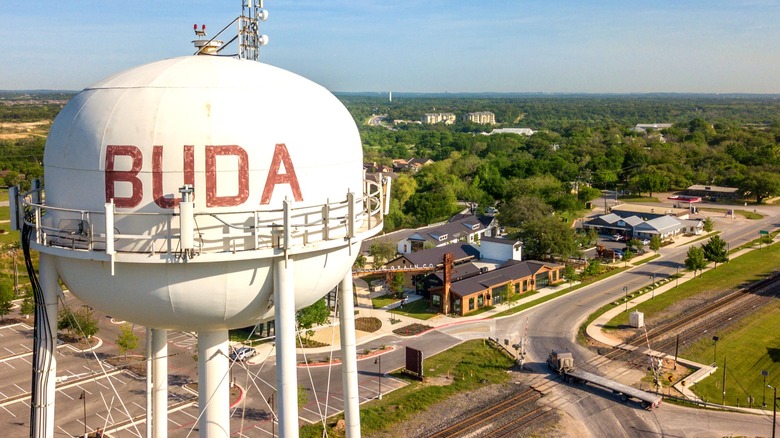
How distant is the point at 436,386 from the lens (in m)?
Answer: 39.8

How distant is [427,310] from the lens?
2172 inches

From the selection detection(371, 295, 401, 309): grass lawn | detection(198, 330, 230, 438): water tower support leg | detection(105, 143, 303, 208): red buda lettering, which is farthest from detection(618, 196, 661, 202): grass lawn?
detection(105, 143, 303, 208): red buda lettering

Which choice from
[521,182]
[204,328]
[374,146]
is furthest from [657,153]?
[204,328]

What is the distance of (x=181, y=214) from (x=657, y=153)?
13311 centimetres

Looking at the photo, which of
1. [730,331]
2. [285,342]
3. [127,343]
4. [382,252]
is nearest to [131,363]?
[127,343]

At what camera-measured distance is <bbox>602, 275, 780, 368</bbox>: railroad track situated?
150 ft

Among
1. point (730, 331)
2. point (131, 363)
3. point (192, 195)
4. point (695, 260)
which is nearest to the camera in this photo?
point (192, 195)

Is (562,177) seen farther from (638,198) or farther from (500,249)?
(500,249)

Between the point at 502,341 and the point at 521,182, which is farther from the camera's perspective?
the point at 521,182

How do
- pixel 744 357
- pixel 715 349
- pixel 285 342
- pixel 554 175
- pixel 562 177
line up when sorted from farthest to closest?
pixel 562 177 < pixel 554 175 < pixel 715 349 < pixel 744 357 < pixel 285 342

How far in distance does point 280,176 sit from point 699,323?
45.8 metres

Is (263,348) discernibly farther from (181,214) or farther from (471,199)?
(471,199)

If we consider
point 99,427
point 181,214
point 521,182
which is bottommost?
point 99,427

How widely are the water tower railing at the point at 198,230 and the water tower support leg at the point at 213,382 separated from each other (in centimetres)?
461
